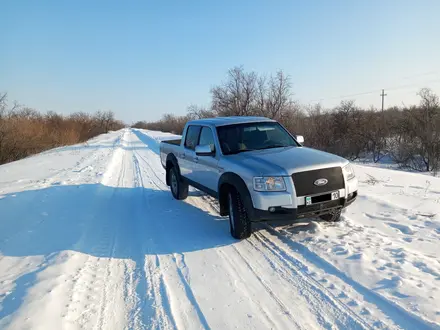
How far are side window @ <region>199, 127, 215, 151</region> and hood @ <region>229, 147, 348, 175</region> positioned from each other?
0.88 meters

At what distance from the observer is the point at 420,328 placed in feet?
9.11

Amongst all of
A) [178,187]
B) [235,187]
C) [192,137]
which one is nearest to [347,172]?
[235,187]

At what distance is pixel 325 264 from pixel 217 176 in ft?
7.88

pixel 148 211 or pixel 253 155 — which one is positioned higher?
pixel 253 155

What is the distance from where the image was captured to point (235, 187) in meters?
5.01

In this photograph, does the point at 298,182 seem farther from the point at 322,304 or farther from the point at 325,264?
the point at 322,304

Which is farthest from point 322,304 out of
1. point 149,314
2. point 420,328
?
point 149,314

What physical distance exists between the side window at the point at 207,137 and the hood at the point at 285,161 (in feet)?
2.89

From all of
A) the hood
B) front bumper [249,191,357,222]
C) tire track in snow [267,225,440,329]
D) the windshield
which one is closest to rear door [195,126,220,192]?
the windshield

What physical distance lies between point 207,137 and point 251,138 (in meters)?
0.95

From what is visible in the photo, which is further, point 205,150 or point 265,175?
point 205,150

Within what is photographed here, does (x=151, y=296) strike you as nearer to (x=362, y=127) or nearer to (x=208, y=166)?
(x=208, y=166)

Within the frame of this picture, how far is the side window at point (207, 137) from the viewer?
20.3ft

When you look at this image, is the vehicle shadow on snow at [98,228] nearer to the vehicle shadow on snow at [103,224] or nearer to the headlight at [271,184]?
the vehicle shadow on snow at [103,224]
